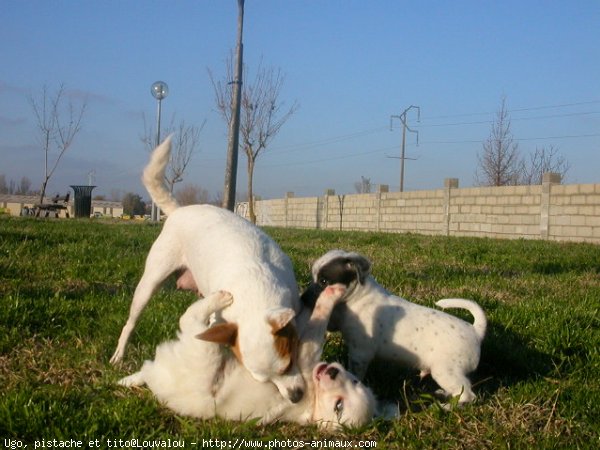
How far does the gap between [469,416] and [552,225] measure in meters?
15.6

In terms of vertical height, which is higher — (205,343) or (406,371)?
(205,343)

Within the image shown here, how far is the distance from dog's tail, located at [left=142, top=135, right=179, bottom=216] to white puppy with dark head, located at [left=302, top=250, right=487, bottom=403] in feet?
4.30

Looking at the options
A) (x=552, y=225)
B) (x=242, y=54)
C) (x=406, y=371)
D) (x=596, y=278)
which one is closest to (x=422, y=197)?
(x=552, y=225)

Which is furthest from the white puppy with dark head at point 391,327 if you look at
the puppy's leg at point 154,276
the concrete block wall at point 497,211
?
the concrete block wall at point 497,211

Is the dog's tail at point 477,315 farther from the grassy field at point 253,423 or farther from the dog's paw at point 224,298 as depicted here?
the dog's paw at point 224,298

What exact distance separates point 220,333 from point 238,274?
445mm

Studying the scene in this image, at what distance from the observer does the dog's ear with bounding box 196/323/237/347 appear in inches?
107

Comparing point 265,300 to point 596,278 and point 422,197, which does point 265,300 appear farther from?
point 422,197

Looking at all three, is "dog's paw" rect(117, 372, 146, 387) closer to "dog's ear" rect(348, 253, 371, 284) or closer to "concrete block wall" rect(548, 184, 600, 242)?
"dog's ear" rect(348, 253, 371, 284)

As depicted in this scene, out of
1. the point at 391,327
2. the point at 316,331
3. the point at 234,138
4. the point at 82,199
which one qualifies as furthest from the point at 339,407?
the point at 82,199

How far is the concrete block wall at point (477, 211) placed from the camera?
1652 cm

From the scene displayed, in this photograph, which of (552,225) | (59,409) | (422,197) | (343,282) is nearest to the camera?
(59,409)

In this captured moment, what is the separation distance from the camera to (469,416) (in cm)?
298

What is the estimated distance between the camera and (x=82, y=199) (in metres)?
27.6
